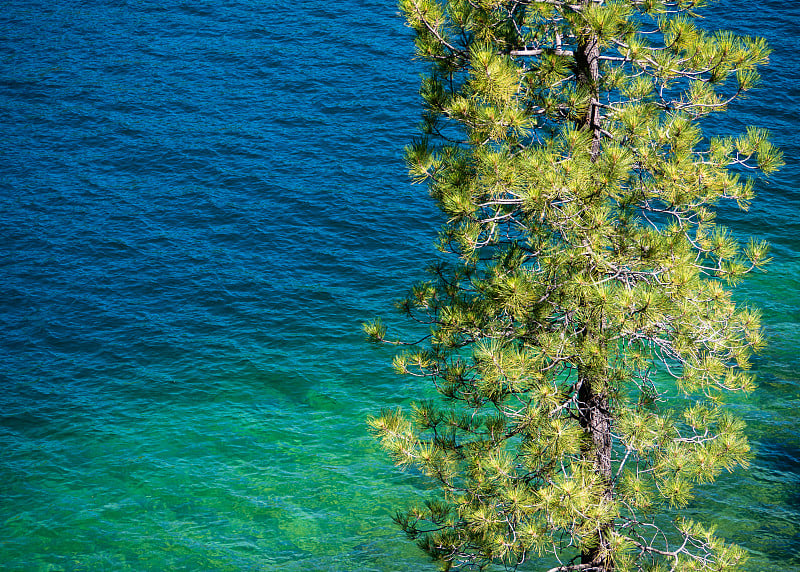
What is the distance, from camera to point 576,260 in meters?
12.5

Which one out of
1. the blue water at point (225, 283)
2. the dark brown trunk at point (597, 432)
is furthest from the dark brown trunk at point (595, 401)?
the blue water at point (225, 283)

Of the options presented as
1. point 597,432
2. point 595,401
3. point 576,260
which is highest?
point 576,260

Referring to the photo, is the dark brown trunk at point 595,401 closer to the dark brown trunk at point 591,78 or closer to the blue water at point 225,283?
the dark brown trunk at point 591,78

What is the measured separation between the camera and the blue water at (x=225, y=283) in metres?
23.0

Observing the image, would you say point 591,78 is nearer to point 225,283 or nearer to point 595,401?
point 595,401

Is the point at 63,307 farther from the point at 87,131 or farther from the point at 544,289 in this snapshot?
the point at 544,289

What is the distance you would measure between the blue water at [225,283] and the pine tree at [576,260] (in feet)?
29.6

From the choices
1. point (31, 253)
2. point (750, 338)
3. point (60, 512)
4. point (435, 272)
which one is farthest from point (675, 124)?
point (31, 253)

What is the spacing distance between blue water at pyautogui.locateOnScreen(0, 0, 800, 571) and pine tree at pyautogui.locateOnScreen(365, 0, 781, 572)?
9011 millimetres

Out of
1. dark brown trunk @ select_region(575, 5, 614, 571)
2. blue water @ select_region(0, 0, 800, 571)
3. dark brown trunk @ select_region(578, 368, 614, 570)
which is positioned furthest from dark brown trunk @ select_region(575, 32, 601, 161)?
blue water @ select_region(0, 0, 800, 571)

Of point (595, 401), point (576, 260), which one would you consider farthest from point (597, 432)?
point (576, 260)

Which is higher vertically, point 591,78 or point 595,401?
point 591,78

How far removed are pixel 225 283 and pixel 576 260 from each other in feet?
79.5

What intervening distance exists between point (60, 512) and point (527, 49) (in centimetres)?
1922
